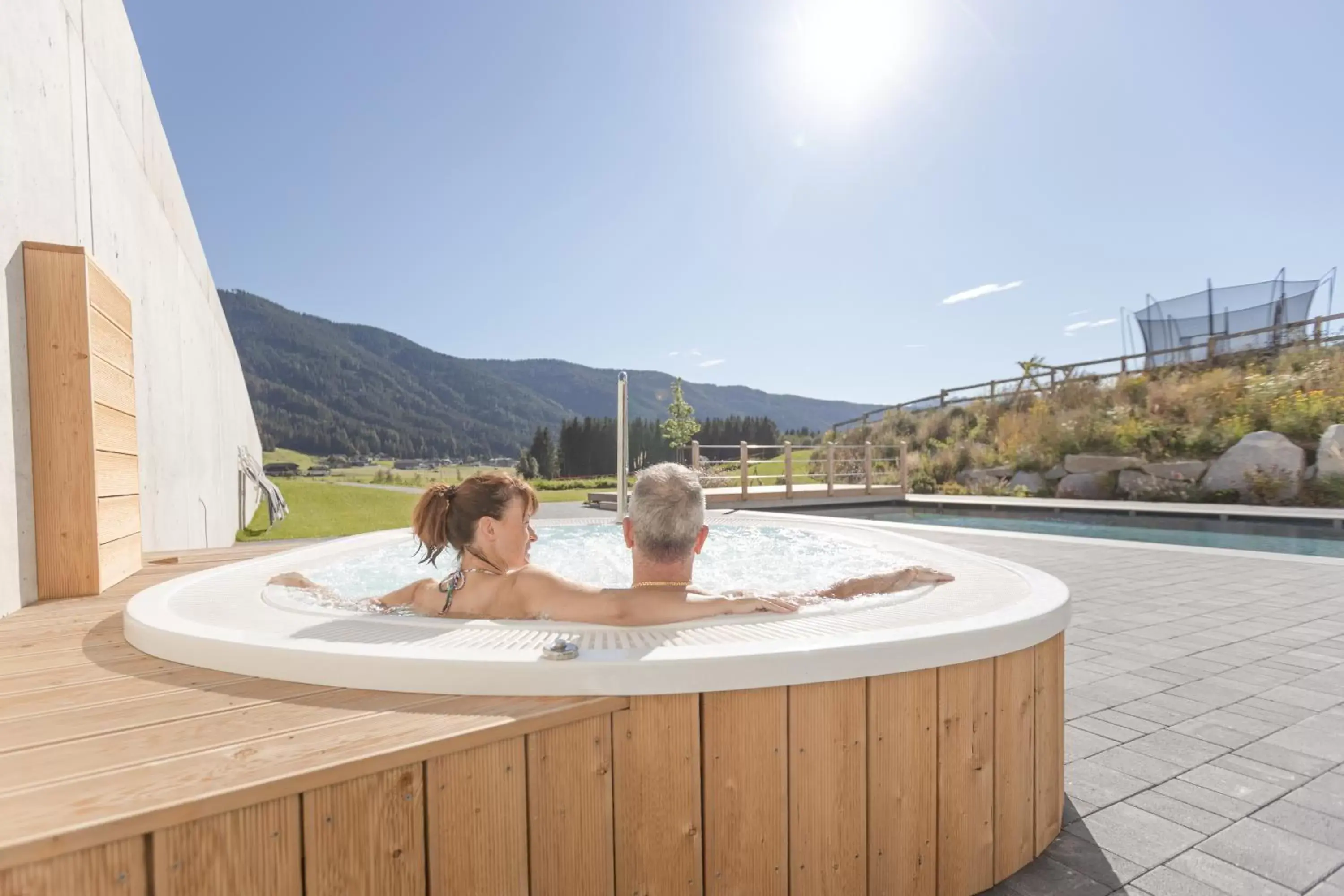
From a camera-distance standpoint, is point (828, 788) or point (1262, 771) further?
point (1262, 771)

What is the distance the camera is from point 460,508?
5.65 ft

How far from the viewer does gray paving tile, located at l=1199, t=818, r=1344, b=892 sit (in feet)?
4.31

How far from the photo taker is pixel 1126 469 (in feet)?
30.8

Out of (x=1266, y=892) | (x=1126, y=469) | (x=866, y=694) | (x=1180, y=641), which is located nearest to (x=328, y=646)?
(x=866, y=694)

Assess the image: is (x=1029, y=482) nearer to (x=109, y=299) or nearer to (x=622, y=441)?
(x=622, y=441)

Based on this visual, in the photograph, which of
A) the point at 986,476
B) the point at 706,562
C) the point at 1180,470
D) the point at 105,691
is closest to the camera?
the point at 105,691

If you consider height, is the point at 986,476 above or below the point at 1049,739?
below

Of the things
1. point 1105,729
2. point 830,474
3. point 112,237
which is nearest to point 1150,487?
point 830,474

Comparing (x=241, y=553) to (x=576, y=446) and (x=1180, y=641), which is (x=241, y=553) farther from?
(x=576, y=446)

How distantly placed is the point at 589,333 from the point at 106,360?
73.3ft

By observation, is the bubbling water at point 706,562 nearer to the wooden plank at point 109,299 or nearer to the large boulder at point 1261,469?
the wooden plank at point 109,299

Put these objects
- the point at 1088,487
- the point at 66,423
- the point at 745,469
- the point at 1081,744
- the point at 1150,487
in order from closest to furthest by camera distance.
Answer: the point at 1081,744 → the point at 66,423 → the point at 1150,487 → the point at 1088,487 → the point at 745,469

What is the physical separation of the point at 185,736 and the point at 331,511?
35.6 feet

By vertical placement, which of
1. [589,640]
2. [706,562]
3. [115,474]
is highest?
[115,474]
